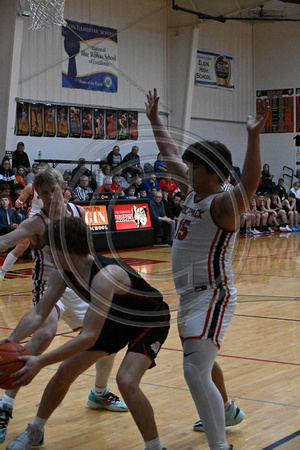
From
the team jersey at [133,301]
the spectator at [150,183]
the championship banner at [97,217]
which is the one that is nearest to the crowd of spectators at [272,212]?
the spectator at [150,183]

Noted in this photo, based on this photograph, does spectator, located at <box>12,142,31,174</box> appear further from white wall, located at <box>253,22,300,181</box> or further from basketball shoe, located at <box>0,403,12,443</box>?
basketball shoe, located at <box>0,403,12,443</box>

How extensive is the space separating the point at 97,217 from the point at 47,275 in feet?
30.3

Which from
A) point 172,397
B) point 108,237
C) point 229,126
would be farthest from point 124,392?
point 229,126

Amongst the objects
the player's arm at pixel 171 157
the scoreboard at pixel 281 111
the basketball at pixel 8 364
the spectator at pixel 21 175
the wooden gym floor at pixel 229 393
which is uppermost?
the scoreboard at pixel 281 111

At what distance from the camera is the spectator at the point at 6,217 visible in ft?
38.4

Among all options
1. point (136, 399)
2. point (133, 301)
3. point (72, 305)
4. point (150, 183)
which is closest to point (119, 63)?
point (150, 183)

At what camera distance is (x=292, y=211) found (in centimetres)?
1953

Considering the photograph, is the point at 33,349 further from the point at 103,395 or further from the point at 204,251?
the point at 204,251

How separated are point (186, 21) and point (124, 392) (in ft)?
61.5

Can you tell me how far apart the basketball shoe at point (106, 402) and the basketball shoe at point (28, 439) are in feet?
2.14

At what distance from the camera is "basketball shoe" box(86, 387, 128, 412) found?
12.9 feet

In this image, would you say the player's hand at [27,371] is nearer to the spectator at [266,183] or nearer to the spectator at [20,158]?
the spectator at [20,158]

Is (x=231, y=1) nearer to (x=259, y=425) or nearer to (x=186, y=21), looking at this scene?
(x=186, y=21)

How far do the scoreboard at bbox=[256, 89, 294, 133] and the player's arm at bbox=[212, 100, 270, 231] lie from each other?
21.2m
